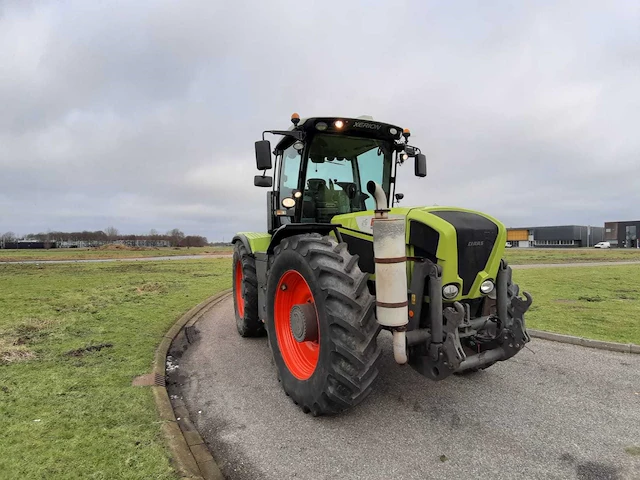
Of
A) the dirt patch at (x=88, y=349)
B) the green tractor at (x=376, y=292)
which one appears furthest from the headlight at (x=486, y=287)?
the dirt patch at (x=88, y=349)

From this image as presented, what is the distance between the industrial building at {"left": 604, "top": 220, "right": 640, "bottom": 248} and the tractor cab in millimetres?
82334

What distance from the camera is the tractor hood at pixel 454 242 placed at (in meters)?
3.22

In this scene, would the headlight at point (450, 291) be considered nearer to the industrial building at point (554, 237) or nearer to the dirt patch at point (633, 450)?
the dirt patch at point (633, 450)

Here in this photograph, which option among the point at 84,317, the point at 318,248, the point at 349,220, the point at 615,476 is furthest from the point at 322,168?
the point at 84,317

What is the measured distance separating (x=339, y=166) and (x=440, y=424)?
302cm

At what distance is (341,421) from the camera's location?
3.36 metres

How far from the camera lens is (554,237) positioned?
A: 75.3 meters

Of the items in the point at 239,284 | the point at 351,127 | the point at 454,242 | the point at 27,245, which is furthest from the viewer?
the point at 27,245

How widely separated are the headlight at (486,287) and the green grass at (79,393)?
284cm

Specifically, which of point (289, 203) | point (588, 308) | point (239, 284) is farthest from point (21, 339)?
point (588, 308)

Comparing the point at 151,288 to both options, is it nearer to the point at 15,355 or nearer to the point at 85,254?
the point at 15,355

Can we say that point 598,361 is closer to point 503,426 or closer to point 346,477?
point 503,426

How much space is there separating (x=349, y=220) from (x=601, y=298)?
28.7 feet

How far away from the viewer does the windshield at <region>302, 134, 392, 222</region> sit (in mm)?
4730
